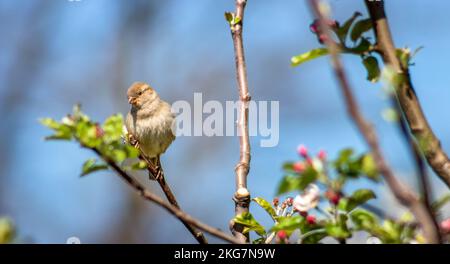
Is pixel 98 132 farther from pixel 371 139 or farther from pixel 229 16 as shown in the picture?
pixel 229 16

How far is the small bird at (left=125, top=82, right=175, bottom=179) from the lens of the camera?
15.9 feet

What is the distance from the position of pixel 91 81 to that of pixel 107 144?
7.24 m

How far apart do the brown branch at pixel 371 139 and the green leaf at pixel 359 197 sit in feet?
1.13

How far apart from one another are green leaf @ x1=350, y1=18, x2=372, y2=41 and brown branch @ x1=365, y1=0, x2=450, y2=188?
185 millimetres

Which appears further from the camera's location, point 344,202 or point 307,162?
point 344,202

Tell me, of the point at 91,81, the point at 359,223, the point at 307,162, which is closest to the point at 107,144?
the point at 307,162

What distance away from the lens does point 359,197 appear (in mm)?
1296

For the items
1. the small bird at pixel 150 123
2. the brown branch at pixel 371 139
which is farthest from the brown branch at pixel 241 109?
the small bird at pixel 150 123

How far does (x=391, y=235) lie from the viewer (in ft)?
3.94

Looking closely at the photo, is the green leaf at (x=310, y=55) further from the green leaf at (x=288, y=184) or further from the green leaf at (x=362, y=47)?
the green leaf at (x=288, y=184)

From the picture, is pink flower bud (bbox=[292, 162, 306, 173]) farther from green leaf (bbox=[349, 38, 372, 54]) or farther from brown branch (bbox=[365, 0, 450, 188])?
green leaf (bbox=[349, 38, 372, 54])

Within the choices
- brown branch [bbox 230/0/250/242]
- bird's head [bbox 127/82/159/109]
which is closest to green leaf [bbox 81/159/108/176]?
brown branch [bbox 230/0/250/242]

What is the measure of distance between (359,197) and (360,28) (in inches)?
13.9
